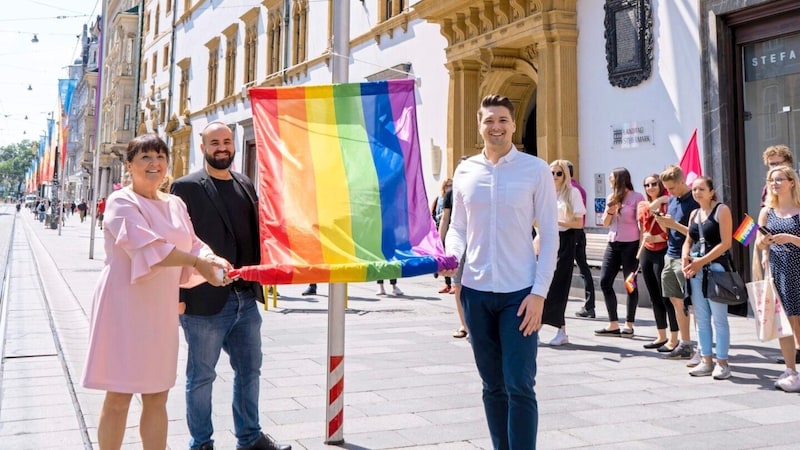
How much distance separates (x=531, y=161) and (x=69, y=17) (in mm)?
28620

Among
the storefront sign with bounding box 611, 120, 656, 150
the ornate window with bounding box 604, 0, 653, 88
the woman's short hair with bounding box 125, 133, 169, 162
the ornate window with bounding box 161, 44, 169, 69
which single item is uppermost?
the ornate window with bounding box 161, 44, 169, 69

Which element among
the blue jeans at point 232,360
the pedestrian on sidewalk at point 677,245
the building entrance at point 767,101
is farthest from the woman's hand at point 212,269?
the building entrance at point 767,101

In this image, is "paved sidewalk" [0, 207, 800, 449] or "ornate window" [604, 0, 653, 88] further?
"ornate window" [604, 0, 653, 88]

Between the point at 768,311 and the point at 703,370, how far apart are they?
753 mm

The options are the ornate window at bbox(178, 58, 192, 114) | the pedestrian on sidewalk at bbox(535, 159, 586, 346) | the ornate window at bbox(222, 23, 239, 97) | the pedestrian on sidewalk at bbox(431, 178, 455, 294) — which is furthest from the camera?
the ornate window at bbox(178, 58, 192, 114)

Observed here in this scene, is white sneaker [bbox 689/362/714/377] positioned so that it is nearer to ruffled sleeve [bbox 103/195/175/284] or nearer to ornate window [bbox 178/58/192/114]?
ruffled sleeve [bbox 103/195/175/284]

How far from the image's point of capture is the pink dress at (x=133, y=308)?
2957 millimetres

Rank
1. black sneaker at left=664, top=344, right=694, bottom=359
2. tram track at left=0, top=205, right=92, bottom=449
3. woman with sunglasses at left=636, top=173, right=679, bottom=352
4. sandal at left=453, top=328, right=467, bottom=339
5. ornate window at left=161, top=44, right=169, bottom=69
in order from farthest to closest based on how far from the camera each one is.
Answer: ornate window at left=161, top=44, right=169, bottom=69, sandal at left=453, top=328, right=467, bottom=339, woman with sunglasses at left=636, top=173, right=679, bottom=352, black sneaker at left=664, top=344, right=694, bottom=359, tram track at left=0, top=205, right=92, bottom=449

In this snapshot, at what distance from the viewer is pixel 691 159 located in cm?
899

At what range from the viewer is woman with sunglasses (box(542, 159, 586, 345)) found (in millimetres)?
6934

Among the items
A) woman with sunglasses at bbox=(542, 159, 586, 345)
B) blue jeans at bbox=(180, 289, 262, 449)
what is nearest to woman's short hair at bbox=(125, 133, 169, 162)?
blue jeans at bbox=(180, 289, 262, 449)

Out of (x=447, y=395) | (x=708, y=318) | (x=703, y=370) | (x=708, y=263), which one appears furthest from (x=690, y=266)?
(x=447, y=395)

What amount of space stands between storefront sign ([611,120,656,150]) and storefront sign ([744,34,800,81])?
4.97 ft

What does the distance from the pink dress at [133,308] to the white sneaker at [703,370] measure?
465 centimetres
